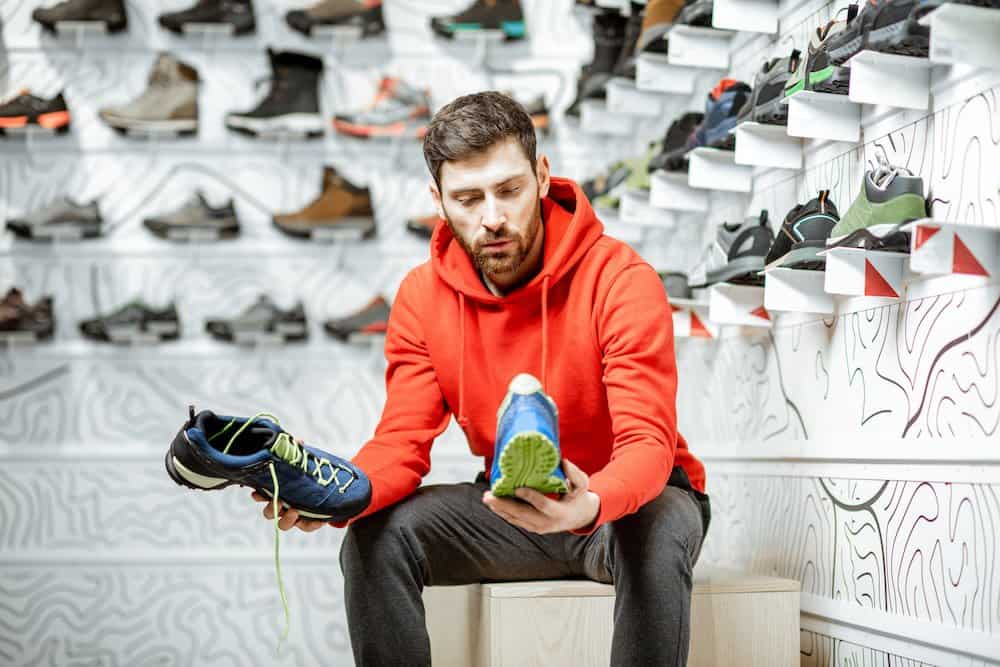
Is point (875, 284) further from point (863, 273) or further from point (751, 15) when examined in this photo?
point (751, 15)

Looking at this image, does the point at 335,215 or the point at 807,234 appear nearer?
the point at 807,234

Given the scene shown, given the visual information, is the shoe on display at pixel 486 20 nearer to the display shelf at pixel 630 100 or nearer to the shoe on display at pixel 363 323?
the display shelf at pixel 630 100

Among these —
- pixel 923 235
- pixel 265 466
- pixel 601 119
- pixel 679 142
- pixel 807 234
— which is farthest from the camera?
pixel 601 119

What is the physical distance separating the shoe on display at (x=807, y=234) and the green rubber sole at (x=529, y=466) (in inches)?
39.5

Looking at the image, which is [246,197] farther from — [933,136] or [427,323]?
[933,136]

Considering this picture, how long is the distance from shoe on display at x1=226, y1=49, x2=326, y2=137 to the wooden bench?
2153 mm

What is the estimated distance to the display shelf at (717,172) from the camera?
290 cm

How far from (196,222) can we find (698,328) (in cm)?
194

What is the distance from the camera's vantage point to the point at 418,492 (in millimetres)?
2037

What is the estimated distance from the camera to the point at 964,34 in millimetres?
1719

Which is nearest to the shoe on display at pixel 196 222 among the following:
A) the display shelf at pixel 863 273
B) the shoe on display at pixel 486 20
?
the shoe on display at pixel 486 20

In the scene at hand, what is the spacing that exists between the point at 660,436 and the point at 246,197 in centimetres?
A: 273

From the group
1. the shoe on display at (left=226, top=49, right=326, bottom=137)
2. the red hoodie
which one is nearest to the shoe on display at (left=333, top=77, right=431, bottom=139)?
the shoe on display at (left=226, top=49, right=326, bottom=137)

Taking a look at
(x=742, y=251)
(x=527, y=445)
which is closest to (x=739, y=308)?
(x=742, y=251)
